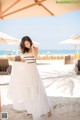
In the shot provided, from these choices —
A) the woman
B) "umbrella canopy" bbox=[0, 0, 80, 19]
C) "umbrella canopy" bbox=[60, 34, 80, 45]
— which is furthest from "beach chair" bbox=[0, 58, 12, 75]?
the woman

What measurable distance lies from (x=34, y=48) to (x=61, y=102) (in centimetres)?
145

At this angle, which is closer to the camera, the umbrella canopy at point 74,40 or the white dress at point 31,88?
the white dress at point 31,88

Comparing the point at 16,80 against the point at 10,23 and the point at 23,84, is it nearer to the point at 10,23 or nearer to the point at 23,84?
the point at 23,84

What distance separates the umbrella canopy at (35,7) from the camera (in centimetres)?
604

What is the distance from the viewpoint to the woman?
468 centimetres

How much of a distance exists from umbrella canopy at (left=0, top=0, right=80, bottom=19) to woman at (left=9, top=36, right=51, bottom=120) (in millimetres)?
1343

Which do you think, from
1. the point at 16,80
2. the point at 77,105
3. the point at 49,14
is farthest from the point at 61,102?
the point at 49,14

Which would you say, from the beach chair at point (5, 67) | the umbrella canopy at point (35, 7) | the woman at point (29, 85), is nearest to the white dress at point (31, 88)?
the woman at point (29, 85)

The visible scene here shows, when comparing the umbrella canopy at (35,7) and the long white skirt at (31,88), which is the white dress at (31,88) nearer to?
the long white skirt at (31,88)

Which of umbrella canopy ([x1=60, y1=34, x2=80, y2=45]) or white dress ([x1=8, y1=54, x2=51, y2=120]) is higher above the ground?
umbrella canopy ([x1=60, y1=34, x2=80, y2=45])

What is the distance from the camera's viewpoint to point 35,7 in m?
6.41

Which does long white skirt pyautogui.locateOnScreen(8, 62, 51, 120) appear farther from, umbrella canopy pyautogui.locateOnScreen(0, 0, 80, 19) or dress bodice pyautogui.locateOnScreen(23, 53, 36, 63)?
umbrella canopy pyautogui.locateOnScreen(0, 0, 80, 19)

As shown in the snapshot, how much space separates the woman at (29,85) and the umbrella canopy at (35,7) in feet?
4.41

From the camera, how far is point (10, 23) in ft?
190
